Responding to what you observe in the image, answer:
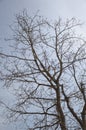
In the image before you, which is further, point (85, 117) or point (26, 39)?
point (26, 39)

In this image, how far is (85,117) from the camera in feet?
51.6

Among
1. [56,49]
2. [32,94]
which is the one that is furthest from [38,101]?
[56,49]

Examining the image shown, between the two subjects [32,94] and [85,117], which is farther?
[32,94]

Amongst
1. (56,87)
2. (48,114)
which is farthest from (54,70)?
(48,114)

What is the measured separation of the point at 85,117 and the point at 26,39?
4949 millimetres

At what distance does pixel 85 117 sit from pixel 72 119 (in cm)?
94

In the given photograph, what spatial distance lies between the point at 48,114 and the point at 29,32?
13.9ft

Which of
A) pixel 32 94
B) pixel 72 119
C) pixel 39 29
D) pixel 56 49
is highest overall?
pixel 39 29

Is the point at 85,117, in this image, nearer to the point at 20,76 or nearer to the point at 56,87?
the point at 56,87

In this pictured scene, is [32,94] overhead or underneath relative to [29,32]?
underneath

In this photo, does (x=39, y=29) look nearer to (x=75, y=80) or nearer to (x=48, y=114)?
(x=75, y=80)

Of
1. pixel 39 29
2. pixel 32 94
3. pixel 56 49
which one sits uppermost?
pixel 39 29

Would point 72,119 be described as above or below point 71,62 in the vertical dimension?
below

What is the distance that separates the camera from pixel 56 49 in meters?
17.3
